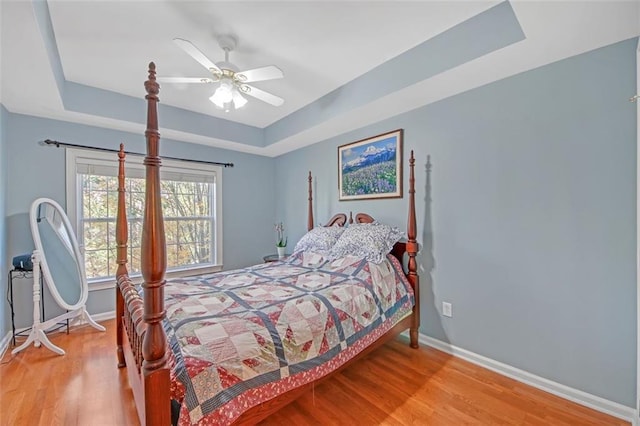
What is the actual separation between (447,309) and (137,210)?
3.79m

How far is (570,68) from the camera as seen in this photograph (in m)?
1.92

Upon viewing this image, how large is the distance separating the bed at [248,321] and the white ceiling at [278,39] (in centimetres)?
92

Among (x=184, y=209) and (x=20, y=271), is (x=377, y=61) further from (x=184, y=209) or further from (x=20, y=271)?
(x=20, y=271)

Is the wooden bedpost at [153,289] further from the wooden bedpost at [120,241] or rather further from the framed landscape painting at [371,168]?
the framed landscape painting at [371,168]

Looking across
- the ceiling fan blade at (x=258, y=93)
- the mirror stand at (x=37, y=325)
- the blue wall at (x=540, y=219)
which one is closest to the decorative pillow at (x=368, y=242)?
the blue wall at (x=540, y=219)

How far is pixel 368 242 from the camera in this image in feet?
8.69

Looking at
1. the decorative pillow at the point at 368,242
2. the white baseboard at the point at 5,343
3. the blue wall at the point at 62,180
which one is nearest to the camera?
the white baseboard at the point at 5,343

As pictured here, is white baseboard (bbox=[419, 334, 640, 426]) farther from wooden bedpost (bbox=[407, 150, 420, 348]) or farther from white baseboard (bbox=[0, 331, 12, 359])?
white baseboard (bbox=[0, 331, 12, 359])

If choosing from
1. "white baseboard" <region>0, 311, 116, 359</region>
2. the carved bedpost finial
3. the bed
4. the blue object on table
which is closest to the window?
"white baseboard" <region>0, 311, 116, 359</region>

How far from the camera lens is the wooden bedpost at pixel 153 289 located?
1057mm

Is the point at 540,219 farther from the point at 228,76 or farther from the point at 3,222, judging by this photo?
the point at 3,222

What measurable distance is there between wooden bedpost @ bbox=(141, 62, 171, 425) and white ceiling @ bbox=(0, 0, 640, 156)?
46.6 inches

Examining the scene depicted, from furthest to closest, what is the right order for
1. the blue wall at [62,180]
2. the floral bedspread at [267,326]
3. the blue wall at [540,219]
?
the blue wall at [62,180] → the blue wall at [540,219] → the floral bedspread at [267,326]

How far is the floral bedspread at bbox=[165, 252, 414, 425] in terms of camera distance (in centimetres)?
124
